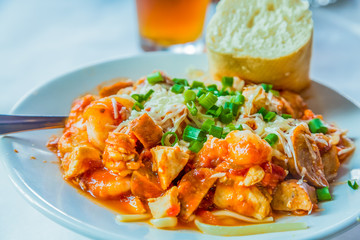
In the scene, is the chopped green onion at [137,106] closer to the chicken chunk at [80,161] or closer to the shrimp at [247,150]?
the chicken chunk at [80,161]

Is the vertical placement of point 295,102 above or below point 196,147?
below

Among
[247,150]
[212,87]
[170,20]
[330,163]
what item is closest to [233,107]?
[212,87]

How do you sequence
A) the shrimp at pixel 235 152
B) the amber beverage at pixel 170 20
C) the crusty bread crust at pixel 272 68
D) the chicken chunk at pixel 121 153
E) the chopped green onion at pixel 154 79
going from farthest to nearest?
1. the amber beverage at pixel 170 20
2. the crusty bread crust at pixel 272 68
3. the chopped green onion at pixel 154 79
4. the chicken chunk at pixel 121 153
5. the shrimp at pixel 235 152

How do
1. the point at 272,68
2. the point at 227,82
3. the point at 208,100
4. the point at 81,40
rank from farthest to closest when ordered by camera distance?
the point at 81,40 < the point at 272,68 < the point at 227,82 < the point at 208,100

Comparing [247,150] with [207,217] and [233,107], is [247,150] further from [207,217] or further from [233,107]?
[233,107]

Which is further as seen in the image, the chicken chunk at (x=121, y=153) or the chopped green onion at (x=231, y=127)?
the chopped green onion at (x=231, y=127)

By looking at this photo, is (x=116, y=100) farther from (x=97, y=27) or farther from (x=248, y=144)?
(x=97, y=27)

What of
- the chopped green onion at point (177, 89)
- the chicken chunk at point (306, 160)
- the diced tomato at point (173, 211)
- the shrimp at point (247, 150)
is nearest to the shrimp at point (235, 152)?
the shrimp at point (247, 150)
